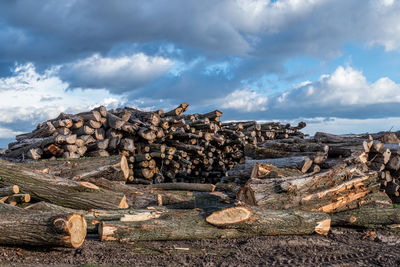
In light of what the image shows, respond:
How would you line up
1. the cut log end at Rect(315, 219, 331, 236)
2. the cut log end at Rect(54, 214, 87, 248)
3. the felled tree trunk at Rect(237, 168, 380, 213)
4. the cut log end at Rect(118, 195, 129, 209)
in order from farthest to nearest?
the cut log end at Rect(118, 195, 129, 209)
the felled tree trunk at Rect(237, 168, 380, 213)
the cut log end at Rect(315, 219, 331, 236)
the cut log end at Rect(54, 214, 87, 248)

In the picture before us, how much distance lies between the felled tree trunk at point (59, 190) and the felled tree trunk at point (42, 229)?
5.01 ft

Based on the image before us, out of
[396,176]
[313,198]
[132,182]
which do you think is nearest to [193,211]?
[313,198]

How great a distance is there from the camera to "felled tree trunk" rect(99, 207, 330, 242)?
5520 millimetres

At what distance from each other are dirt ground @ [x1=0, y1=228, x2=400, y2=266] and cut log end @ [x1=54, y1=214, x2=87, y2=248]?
0.21 m

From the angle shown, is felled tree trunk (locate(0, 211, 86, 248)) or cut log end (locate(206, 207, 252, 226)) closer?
felled tree trunk (locate(0, 211, 86, 248))

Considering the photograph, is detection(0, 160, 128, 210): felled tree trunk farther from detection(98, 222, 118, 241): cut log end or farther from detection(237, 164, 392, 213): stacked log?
detection(237, 164, 392, 213): stacked log

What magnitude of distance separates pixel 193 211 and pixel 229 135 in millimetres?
8173

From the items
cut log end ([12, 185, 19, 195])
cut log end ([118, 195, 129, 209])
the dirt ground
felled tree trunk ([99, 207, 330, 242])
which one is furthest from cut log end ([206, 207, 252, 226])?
cut log end ([12, 185, 19, 195])

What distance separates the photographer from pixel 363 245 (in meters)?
6.00

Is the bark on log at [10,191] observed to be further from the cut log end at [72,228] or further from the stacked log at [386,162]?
the stacked log at [386,162]

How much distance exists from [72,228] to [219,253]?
2.19 meters

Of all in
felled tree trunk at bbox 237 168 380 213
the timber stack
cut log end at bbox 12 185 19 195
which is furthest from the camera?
the timber stack

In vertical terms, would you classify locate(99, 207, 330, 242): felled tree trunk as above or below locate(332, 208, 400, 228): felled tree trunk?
above

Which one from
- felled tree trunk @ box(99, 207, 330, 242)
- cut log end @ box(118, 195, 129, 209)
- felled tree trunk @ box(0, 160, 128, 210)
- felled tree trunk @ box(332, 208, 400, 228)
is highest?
felled tree trunk @ box(0, 160, 128, 210)
